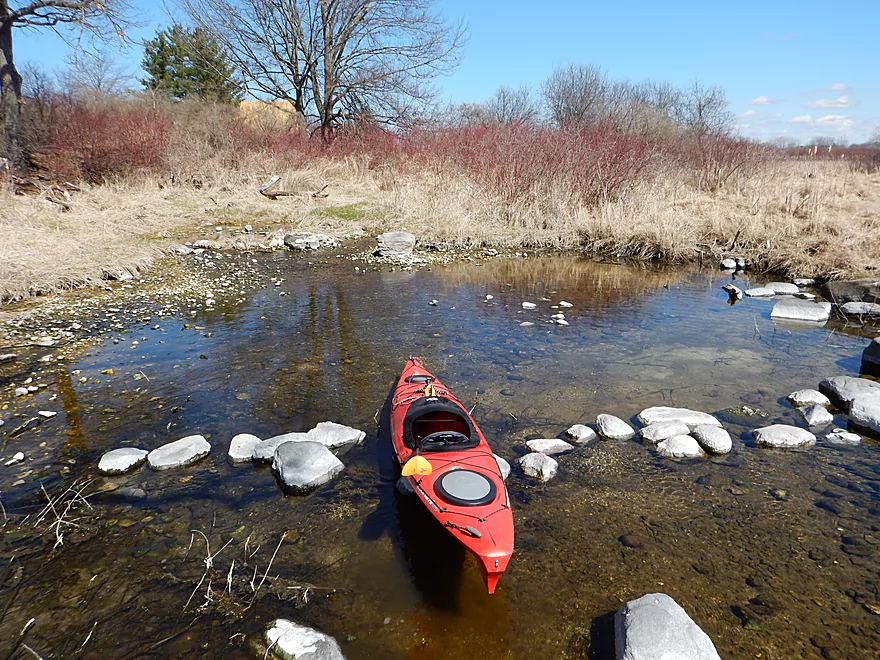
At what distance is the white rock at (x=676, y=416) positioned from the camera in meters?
4.87

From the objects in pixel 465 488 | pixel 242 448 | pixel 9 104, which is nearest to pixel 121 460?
pixel 242 448

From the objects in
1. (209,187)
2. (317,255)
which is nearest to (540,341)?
(317,255)

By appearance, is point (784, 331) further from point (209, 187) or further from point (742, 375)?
point (209, 187)

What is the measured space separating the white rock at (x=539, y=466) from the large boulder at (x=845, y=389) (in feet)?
11.2

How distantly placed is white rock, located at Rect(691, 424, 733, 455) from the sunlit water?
10cm

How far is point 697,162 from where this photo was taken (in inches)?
714

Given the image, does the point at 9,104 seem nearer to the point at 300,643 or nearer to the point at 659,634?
the point at 300,643

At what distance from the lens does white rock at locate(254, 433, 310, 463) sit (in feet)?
13.9

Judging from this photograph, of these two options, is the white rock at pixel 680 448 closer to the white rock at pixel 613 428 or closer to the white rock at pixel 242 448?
the white rock at pixel 613 428

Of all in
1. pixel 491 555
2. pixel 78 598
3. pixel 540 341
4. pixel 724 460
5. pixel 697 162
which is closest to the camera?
pixel 491 555

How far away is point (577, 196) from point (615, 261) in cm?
221

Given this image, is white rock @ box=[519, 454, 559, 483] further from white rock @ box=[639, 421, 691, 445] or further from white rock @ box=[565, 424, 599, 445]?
white rock @ box=[639, 421, 691, 445]

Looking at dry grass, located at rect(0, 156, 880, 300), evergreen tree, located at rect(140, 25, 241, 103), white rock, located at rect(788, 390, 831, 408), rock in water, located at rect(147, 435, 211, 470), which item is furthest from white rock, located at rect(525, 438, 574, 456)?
evergreen tree, located at rect(140, 25, 241, 103)

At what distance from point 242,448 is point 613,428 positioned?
11.1 feet
